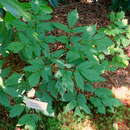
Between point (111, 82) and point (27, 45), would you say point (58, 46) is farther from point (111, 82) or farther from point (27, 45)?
point (27, 45)

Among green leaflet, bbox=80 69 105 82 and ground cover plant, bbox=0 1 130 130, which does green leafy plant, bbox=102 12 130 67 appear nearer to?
ground cover plant, bbox=0 1 130 130

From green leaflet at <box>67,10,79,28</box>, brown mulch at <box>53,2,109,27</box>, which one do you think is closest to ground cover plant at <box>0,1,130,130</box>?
green leaflet at <box>67,10,79,28</box>

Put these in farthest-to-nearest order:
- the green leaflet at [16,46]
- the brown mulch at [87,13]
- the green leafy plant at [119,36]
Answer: the brown mulch at [87,13] < the green leafy plant at [119,36] < the green leaflet at [16,46]

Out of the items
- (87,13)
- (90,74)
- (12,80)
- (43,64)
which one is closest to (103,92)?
(90,74)

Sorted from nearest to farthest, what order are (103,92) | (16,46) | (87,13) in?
(16,46), (103,92), (87,13)

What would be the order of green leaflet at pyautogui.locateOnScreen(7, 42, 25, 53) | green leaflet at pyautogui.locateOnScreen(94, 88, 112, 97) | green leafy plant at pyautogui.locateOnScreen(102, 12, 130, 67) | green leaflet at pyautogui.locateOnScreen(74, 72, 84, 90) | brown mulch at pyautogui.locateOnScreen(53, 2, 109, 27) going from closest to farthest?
green leaflet at pyautogui.locateOnScreen(74, 72, 84, 90), green leaflet at pyautogui.locateOnScreen(7, 42, 25, 53), green leaflet at pyautogui.locateOnScreen(94, 88, 112, 97), green leafy plant at pyautogui.locateOnScreen(102, 12, 130, 67), brown mulch at pyautogui.locateOnScreen(53, 2, 109, 27)

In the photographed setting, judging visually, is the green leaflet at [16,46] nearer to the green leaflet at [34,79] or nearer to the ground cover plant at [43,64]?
the ground cover plant at [43,64]

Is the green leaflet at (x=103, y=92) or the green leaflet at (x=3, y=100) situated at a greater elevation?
the green leaflet at (x=3, y=100)

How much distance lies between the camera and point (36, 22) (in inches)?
87.8

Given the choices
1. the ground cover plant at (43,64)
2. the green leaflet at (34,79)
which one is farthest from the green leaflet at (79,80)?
the green leaflet at (34,79)

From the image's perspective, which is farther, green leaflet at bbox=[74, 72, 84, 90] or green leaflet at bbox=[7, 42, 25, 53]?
green leaflet at bbox=[7, 42, 25, 53]

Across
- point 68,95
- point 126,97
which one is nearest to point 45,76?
point 68,95

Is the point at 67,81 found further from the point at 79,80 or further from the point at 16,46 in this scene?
the point at 16,46

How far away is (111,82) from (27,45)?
114 centimetres
